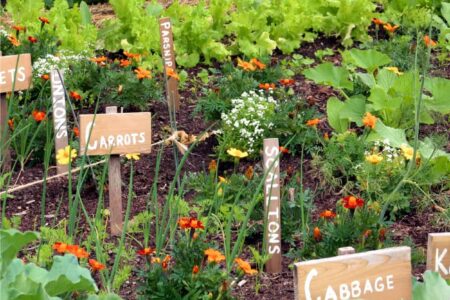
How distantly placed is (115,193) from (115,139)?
0.21 m

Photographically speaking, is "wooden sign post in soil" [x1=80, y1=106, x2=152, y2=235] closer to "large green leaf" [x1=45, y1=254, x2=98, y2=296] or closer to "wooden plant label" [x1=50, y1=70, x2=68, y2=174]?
"wooden plant label" [x1=50, y1=70, x2=68, y2=174]

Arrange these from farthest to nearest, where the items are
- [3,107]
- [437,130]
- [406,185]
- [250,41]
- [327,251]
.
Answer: [250,41], [437,130], [3,107], [406,185], [327,251]

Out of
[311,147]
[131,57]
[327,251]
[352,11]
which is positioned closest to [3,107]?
[131,57]

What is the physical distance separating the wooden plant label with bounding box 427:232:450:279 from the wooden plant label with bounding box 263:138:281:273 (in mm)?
676

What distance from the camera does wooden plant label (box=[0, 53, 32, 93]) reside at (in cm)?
453

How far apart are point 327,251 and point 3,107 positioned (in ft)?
5.85

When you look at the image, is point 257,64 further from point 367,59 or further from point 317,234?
point 317,234

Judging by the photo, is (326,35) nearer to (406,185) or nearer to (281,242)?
(406,185)

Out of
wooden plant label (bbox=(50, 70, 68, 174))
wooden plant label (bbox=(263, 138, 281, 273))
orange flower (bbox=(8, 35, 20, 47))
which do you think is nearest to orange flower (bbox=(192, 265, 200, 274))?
wooden plant label (bbox=(263, 138, 281, 273))

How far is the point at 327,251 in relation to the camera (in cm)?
357

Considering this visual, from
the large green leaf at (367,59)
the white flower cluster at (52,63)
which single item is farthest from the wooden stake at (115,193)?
the large green leaf at (367,59)

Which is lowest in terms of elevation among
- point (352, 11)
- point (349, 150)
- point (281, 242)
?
point (281, 242)

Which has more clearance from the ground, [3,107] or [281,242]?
[3,107]

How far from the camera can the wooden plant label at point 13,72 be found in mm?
4527
